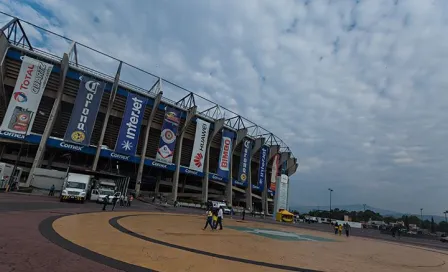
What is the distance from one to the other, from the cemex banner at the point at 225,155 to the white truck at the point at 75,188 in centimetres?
3690

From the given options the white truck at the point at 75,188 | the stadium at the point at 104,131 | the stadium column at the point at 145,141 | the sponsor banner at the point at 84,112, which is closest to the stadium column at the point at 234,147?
the stadium at the point at 104,131

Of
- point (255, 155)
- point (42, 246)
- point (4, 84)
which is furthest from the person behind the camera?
point (255, 155)

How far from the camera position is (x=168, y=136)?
5766 centimetres

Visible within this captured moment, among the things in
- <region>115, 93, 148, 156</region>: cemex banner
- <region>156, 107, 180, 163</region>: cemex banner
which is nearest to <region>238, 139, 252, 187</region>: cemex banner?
<region>156, 107, 180, 163</region>: cemex banner

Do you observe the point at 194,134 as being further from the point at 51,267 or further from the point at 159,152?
the point at 51,267

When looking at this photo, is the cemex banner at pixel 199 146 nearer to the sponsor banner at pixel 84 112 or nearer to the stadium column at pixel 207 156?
the stadium column at pixel 207 156

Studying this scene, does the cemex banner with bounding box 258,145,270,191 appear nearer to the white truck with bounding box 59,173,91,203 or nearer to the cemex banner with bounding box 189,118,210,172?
the cemex banner with bounding box 189,118,210,172

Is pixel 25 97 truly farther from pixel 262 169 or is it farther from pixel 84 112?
pixel 262 169

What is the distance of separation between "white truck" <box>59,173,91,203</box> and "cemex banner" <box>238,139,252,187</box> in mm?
43589

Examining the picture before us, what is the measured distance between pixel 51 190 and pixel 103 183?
962cm

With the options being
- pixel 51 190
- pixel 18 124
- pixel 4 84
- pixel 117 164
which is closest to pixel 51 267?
pixel 51 190

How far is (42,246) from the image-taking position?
353 inches

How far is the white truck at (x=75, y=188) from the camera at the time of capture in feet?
98.2

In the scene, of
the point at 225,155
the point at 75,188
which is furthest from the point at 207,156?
the point at 75,188
